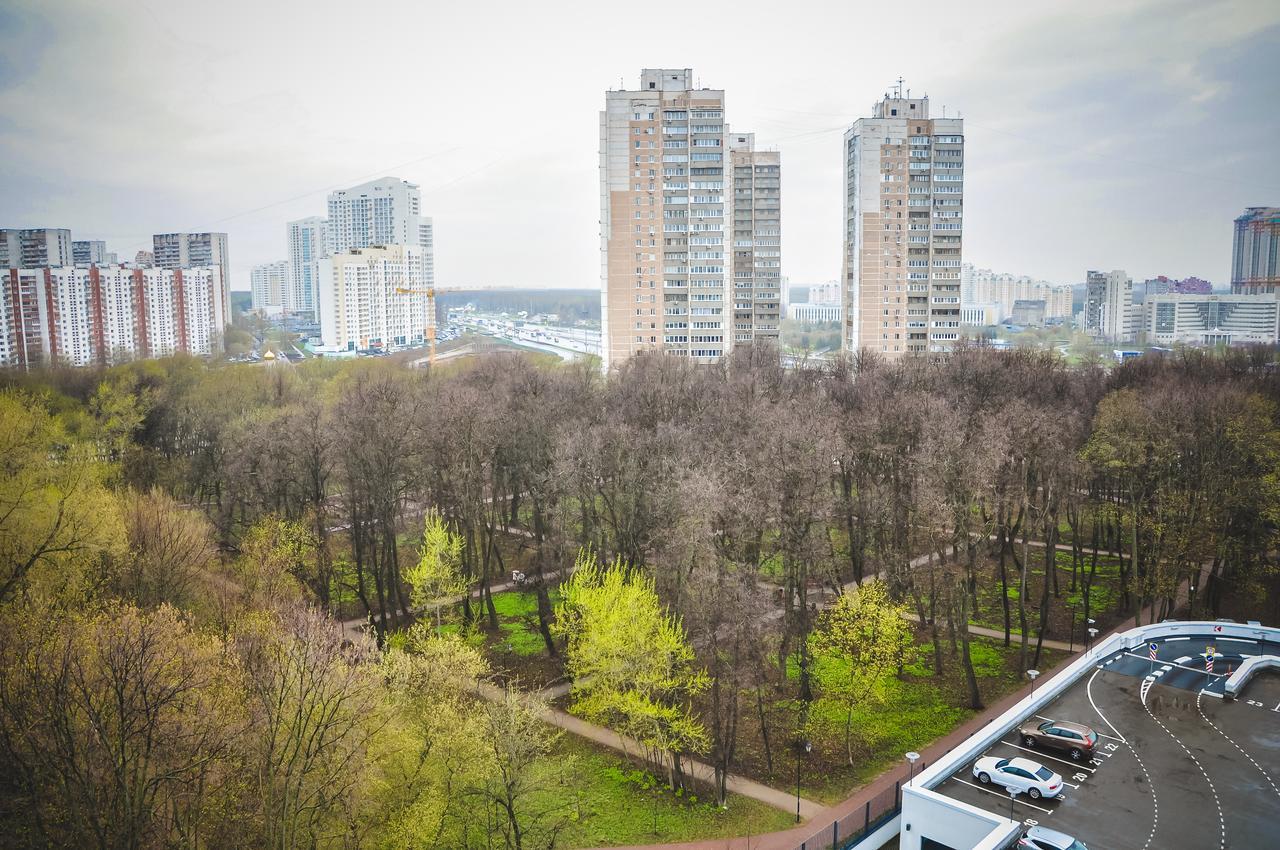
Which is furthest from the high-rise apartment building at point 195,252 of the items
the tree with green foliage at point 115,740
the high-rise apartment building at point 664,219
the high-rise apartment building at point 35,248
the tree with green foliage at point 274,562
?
the tree with green foliage at point 115,740

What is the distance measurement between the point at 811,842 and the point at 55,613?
2019 centimetres

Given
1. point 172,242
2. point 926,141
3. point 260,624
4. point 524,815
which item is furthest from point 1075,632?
point 172,242

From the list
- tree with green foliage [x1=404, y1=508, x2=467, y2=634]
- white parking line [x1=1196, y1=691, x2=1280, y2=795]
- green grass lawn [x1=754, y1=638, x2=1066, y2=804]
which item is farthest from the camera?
tree with green foliage [x1=404, y1=508, x2=467, y2=634]

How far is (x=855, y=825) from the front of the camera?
75.1 feet

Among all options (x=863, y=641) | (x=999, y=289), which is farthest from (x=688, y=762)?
(x=999, y=289)

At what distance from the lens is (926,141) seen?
78.2 metres

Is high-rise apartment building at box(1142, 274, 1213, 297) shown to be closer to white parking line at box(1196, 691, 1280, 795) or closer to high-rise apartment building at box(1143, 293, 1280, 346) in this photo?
high-rise apartment building at box(1143, 293, 1280, 346)

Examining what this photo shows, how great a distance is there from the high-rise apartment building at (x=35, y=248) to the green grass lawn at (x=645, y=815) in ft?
229

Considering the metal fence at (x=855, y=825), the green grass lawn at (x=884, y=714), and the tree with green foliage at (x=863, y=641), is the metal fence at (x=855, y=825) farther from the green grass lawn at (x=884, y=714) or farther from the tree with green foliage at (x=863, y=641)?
the tree with green foliage at (x=863, y=641)

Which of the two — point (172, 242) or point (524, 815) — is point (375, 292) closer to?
point (172, 242)

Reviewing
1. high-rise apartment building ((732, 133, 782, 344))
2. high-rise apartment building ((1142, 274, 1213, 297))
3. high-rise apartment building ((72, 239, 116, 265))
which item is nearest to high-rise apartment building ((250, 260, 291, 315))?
high-rise apartment building ((72, 239, 116, 265))

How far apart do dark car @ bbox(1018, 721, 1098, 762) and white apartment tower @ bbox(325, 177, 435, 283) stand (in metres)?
159

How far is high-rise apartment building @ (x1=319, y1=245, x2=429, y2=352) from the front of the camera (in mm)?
120125

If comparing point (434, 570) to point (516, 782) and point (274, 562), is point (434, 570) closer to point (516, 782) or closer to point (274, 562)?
point (274, 562)
